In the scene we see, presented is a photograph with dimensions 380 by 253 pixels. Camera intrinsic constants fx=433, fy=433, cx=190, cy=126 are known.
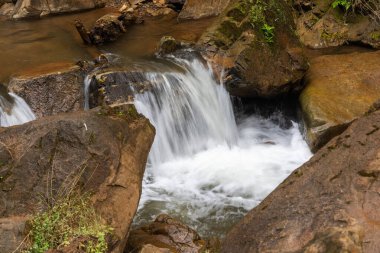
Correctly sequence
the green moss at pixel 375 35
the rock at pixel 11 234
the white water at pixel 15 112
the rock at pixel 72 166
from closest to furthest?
the rock at pixel 11 234, the rock at pixel 72 166, the white water at pixel 15 112, the green moss at pixel 375 35

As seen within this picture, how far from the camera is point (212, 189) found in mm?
6680

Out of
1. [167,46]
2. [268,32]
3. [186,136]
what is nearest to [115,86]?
[186,136]

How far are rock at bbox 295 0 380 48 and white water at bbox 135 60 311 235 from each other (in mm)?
3762

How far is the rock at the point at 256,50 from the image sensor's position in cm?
809

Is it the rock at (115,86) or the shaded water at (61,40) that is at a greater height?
the shaded water at (61,40)

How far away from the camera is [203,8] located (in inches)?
534

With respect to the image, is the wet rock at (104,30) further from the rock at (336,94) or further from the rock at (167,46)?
the rock at (336,94)

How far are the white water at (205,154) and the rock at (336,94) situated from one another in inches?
22.0

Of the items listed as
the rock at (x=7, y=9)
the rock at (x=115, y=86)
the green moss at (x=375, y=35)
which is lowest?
the green moss at (x=375, y=35)

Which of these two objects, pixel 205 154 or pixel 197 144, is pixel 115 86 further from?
pixel 205 154

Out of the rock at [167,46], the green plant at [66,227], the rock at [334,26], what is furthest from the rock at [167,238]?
the rock at [334,26]

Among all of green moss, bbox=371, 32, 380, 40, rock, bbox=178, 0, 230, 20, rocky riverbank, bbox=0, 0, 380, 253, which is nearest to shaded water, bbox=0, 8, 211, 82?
rocky riverbank, bbox=0, 0, 380, 253

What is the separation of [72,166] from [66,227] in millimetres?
866

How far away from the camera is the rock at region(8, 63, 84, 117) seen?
729cm
